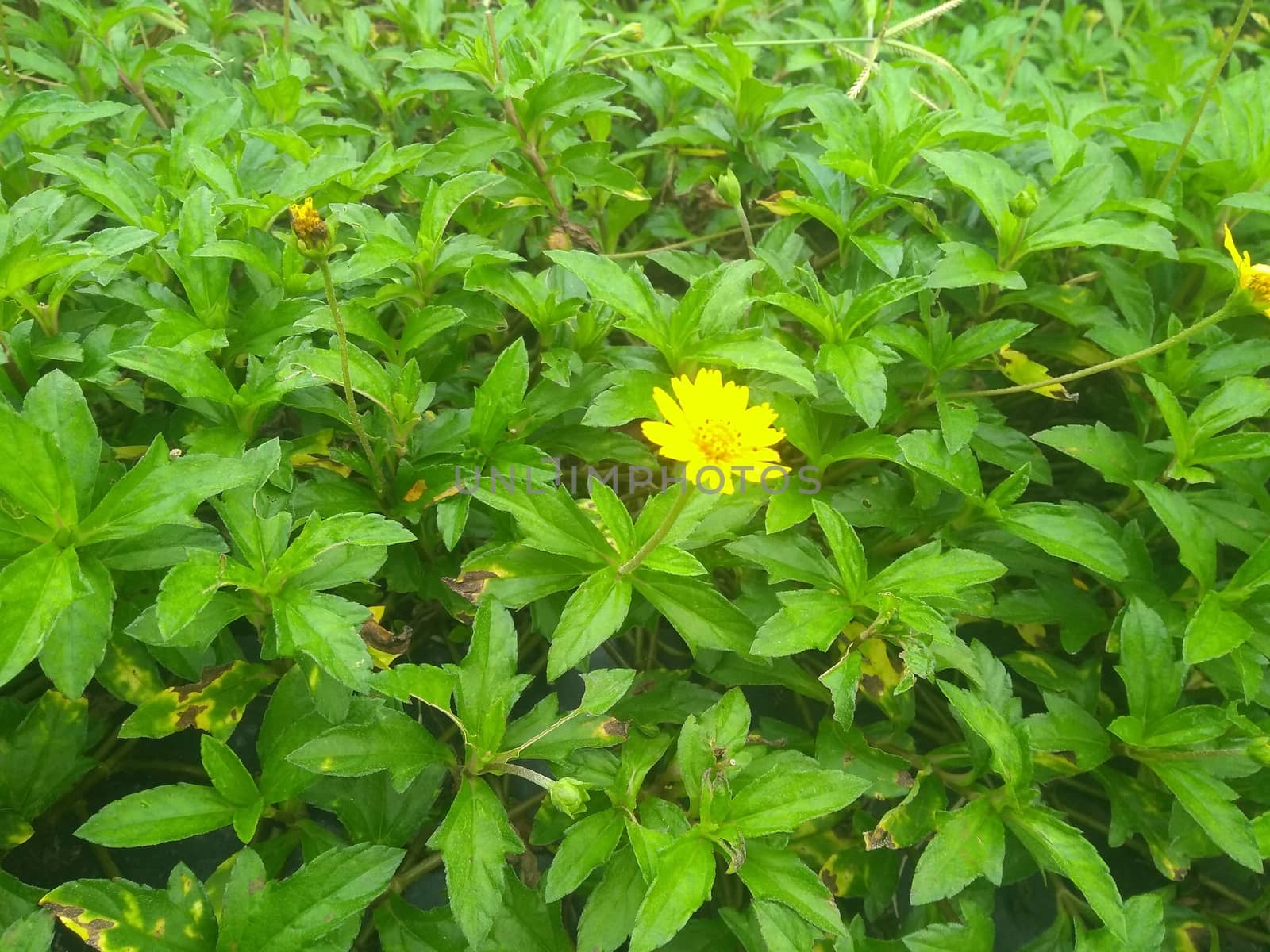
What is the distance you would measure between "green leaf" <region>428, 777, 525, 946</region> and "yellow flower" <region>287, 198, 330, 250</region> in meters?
0.60

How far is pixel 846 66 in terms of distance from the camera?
1.72m

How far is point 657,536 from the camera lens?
89cm

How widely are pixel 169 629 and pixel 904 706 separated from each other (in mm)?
873

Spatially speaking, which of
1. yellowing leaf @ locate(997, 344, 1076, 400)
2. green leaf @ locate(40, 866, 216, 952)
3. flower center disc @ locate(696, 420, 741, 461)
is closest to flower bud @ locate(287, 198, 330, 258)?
flower center disc @ locate(696, 420, 741, 461)

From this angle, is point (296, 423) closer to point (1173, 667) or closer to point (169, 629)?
point (169, 629)

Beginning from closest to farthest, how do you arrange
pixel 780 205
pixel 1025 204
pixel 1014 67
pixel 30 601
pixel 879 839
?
pixel 30 601
pixel 879 839
pixel 1025 204
pixel 780 205
pixel 1014 67

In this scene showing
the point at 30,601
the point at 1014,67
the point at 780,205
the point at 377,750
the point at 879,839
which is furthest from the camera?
the point at 1014,67

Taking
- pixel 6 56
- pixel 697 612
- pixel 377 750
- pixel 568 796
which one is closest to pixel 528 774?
pixel 568 796

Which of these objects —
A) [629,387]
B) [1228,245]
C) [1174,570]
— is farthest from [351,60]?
[1174,570]

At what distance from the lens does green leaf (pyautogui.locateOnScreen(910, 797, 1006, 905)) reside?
0.90 metres

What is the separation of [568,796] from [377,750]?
0.21 metres

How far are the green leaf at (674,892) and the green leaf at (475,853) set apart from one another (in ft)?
0.46

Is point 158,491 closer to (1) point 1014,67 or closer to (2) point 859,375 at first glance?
(2) point 859,375

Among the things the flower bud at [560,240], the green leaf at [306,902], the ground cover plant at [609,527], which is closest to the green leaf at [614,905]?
the ground cover plant at [609,527]
